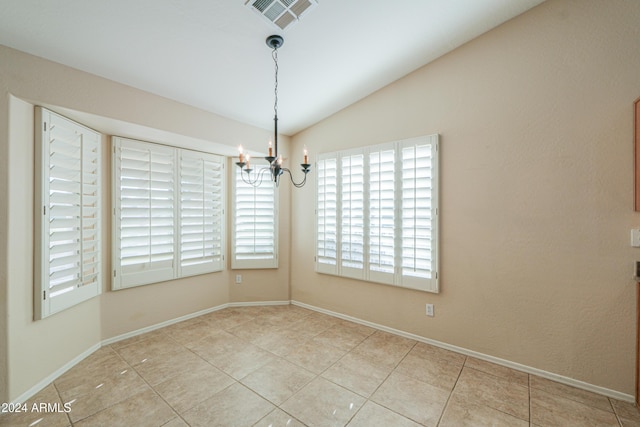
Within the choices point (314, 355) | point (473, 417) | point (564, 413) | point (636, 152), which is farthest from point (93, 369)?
point (636, 152)

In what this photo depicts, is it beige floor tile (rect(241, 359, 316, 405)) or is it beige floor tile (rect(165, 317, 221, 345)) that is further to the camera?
beige floor tile (rect(165, 317, 221, 345))

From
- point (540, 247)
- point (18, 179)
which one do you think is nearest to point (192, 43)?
point (18, 179)

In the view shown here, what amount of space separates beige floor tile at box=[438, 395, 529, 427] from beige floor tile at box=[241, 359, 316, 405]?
1056 millimetres

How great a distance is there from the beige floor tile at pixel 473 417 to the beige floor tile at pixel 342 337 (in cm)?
110

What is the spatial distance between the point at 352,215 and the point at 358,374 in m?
1.75

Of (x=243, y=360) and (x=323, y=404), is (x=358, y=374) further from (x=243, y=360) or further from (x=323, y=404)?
(x=243, y=360)

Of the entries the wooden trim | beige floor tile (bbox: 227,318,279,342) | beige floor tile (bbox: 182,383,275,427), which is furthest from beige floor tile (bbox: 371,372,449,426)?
the wooden trim

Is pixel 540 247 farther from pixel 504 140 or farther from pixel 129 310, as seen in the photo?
pixel 129 310

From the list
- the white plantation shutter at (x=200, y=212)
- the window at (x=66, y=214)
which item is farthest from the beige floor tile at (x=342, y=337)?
the window at (x=66, y=214)

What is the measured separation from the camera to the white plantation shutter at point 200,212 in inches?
138

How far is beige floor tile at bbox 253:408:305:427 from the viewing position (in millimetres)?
1771

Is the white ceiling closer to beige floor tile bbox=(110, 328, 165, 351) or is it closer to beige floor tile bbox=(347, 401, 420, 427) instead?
beige floor tile bbox=(110, 328, 165, 351)

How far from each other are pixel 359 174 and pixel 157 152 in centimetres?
248

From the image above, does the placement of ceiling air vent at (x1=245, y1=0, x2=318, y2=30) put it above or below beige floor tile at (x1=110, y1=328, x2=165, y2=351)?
above
